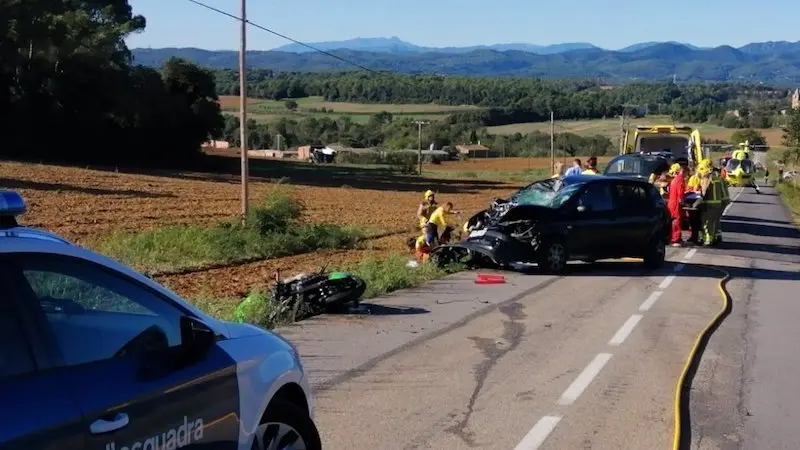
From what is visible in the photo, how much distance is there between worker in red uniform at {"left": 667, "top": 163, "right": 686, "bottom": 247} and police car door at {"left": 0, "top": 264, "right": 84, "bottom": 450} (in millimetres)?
20716

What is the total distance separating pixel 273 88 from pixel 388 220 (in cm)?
10402

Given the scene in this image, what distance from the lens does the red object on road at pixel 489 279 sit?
1610cm

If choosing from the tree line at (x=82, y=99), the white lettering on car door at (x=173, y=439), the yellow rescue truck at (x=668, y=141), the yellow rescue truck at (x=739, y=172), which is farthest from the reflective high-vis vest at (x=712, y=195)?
the tree line at (x=82, y=99)

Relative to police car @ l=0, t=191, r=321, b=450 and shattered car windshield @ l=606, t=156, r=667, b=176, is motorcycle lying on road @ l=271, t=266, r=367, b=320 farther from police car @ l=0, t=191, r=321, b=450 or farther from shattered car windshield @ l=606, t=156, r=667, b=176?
shattered car windshield @ l=606, t=156, r=667, b=176

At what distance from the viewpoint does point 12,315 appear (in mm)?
3789

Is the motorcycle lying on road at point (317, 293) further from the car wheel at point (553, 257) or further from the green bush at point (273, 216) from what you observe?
the green bush at point (273, 216)

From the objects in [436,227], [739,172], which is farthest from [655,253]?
[739,172]

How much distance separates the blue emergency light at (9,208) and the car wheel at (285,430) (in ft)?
5.27

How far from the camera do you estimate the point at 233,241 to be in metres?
22.0

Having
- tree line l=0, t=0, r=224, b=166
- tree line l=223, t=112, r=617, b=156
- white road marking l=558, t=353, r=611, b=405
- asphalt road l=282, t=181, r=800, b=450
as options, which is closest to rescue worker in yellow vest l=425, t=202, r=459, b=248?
asphalt road l=282, t=181, r=800, b=450

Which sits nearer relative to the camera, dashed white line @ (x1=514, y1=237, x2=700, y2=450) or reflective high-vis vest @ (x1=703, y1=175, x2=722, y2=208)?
dashed white line @ (x1=514, y1=237, x2=700, y2=450)

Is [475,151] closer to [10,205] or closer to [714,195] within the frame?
[714,195]

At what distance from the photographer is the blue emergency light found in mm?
4094

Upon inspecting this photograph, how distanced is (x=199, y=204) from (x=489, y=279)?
21135mm
